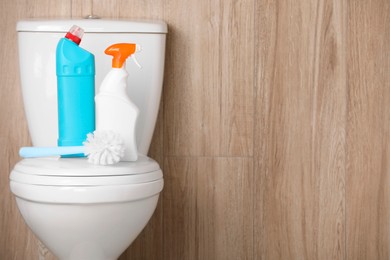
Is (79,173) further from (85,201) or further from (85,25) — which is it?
(85,25)

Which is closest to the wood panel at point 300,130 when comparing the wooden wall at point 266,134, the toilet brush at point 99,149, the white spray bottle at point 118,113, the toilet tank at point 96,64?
the wooden wall at point 266,134

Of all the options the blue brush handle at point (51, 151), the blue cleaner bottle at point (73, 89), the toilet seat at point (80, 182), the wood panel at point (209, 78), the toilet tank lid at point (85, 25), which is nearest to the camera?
the toilet seat at point (80, 182)

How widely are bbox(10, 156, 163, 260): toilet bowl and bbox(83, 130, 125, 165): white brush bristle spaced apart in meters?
0.02

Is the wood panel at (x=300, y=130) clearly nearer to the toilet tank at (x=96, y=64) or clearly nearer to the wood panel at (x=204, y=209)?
the wood panel at (x=204, y=209)

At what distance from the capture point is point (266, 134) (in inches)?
84.4

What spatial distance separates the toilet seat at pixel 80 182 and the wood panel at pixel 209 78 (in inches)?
22.0

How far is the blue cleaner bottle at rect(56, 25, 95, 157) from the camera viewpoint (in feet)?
5.76

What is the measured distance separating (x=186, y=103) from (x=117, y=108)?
452 millimetres

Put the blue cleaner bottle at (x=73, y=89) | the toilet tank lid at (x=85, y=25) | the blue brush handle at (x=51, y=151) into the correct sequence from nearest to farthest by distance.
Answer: the blue brush handle at (x=51, y=151) < the blue cleaner bottle at (x=73, y=89) < the toilet tank lid at (x=85, y=25)

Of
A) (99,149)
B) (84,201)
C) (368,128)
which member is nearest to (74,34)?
(99,149)

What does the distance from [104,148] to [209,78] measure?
0.64 metres

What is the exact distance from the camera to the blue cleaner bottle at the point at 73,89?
176 cm

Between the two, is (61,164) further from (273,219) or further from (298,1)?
(298,1)

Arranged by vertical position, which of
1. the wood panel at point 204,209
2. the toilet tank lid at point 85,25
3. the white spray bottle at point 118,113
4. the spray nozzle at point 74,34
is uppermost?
the toilet tank lid at point 85,25
